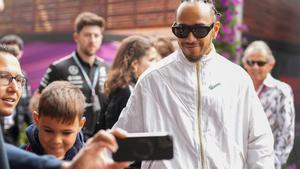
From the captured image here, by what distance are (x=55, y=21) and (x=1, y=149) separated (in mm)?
6162

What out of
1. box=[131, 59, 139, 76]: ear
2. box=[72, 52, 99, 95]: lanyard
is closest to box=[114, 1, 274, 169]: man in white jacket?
box=[131, 59, 139, 76]: ear

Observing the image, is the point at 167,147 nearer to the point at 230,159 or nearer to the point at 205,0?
the point at 230,159

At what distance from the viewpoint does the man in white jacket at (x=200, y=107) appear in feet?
8.68

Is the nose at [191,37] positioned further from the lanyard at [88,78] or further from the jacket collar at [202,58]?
the lanyard at [88,78]

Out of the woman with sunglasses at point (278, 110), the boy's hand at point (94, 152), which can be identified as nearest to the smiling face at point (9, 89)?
the boy's hand at point (94, 152)

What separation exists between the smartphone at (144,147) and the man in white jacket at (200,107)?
114 centimetres

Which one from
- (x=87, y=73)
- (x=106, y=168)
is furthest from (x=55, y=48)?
(x=106, y=168)

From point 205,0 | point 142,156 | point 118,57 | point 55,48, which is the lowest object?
point 55,48

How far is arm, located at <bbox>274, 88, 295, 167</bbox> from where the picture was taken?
4.45 meters

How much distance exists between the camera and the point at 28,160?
149cm

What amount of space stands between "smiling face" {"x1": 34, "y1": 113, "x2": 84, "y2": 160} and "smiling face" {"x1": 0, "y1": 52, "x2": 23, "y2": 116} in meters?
0.30

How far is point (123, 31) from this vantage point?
7.07m

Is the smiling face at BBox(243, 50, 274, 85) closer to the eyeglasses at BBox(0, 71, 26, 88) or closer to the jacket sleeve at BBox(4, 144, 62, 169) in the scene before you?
the eyeglasses at BBox(0, 71, 26, 88)

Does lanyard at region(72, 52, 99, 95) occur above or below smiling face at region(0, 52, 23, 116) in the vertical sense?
below
